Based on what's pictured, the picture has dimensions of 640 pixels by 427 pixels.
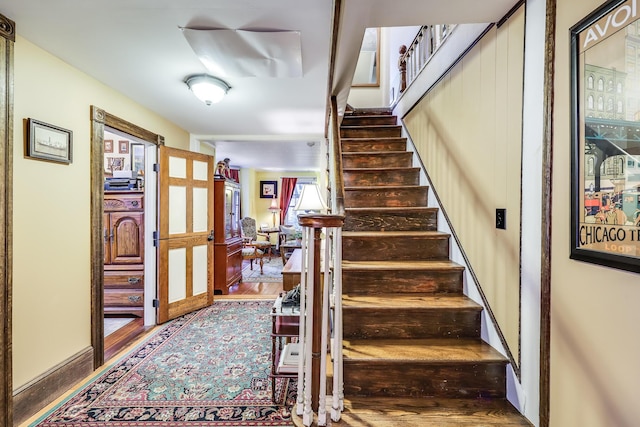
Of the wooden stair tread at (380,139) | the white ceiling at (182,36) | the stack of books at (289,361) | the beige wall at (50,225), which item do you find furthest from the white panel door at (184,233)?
the stack of books at (289,361)

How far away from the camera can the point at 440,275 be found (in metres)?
1.95

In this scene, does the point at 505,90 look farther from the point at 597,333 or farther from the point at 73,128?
the point at 73,128

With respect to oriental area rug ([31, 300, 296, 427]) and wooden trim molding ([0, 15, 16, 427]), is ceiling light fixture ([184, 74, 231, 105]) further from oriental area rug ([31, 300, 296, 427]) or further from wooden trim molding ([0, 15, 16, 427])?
oriental area rug ([31, 300, 296, 427])

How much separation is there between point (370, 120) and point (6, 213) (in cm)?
350

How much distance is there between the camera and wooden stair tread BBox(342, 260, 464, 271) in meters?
1.92

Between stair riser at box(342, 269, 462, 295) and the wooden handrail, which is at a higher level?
the wooden handrail

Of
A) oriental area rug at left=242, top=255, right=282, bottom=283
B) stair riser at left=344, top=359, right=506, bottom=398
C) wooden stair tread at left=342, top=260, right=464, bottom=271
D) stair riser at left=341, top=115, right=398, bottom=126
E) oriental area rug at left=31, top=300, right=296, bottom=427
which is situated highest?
stair riser at left=341, top=115, right=398, bottom=126

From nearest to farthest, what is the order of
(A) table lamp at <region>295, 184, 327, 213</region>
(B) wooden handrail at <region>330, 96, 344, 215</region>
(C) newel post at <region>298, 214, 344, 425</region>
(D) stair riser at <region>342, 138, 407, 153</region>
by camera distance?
(C) newel post at <region>298, 214, 344, 425</region> < (B) wooden handrail at <region>330, 96, 344, 215</region> < (A) table lamp at <region>295, 184, 327, 213</region> < (D) stair riser at <region>342, 138, 407, 153</region>

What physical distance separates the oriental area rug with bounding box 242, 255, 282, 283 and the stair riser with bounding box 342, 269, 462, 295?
3.48 metres

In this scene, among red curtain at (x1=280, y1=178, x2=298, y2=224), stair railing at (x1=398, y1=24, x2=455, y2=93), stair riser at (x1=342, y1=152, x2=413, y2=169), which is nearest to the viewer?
stair railing at (x1=398, y1=24, x2=455, y2=93)

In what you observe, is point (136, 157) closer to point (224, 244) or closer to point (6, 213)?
point (224, 244)

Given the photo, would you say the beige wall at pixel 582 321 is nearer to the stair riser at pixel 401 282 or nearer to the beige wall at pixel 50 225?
the stair riser at pixel 401 282

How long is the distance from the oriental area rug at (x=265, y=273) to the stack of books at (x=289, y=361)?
10.7 feet

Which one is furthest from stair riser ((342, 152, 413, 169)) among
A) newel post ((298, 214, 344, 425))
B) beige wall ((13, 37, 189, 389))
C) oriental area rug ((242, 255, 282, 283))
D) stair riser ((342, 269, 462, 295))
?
oriental area rug ((242, 255, 282, 283))
